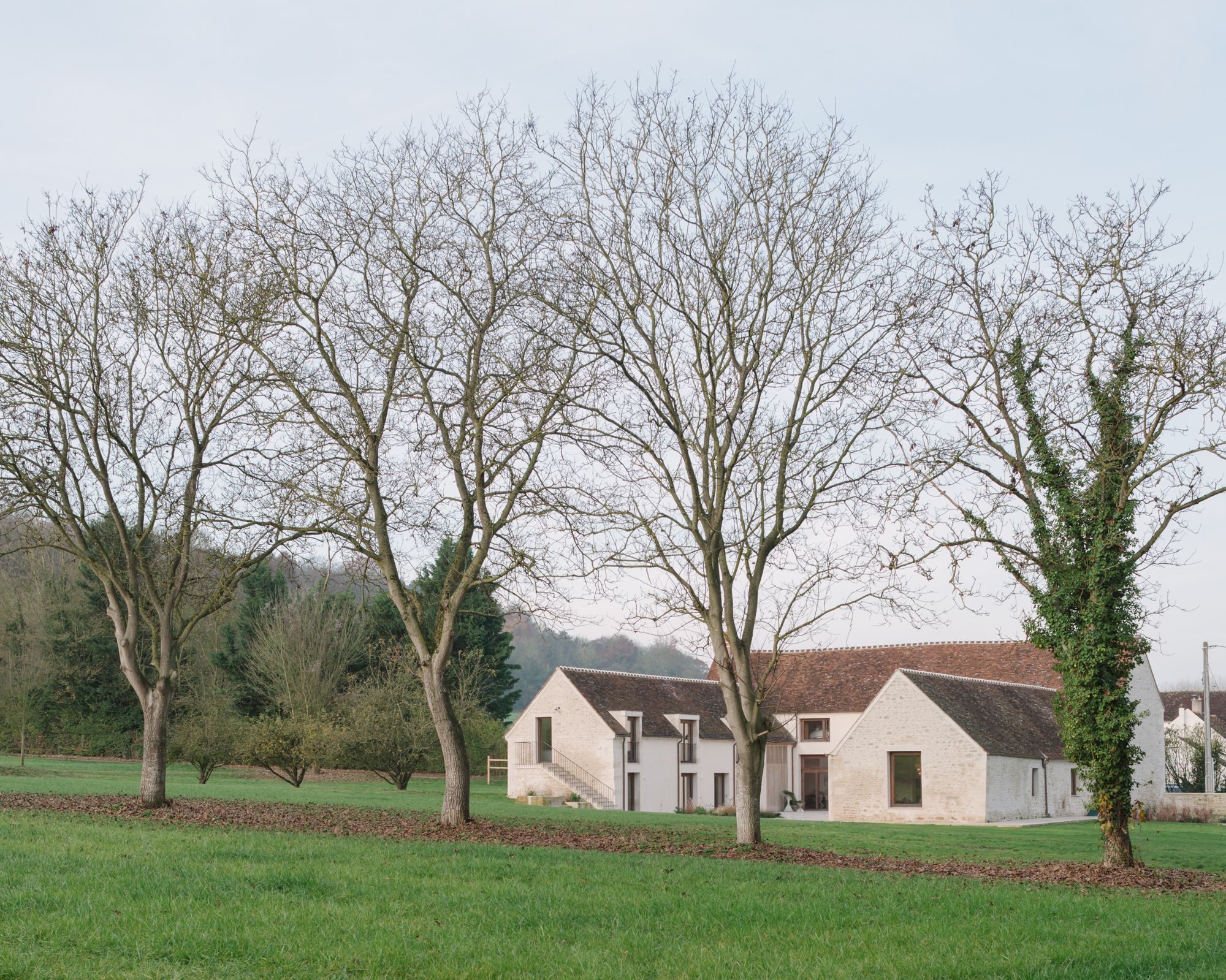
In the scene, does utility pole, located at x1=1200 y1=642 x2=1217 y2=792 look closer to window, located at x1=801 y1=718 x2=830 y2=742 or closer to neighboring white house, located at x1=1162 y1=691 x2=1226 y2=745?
window, located at x1=801 y1=718 x2=830 y2=742

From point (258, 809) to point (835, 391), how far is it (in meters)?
14.0

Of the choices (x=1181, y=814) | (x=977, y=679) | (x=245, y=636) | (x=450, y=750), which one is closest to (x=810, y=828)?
(x=450, y=750)

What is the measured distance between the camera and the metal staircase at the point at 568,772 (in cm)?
4494

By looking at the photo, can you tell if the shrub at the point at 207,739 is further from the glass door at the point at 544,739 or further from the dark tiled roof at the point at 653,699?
the dark tiled roof at the point at 653,699

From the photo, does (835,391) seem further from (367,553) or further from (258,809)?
(258,809)

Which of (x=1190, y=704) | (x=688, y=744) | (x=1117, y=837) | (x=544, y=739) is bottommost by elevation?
(x=688, y=744)

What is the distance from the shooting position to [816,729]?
50250 mm

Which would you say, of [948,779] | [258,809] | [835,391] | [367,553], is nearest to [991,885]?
[835,391]

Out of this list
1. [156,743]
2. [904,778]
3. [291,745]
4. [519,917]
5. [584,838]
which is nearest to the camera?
[519,917]

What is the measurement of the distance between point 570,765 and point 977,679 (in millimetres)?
16437

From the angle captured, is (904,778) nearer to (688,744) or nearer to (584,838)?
(688,744)

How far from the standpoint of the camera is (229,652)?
55562 mm

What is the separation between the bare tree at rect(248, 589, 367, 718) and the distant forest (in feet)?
→ 118

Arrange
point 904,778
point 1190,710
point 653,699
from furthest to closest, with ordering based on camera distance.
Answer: point 1190,710, point 653,699, point 904,778
